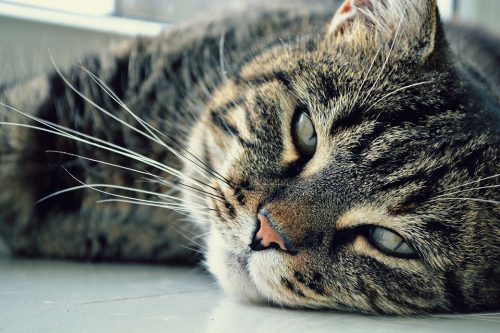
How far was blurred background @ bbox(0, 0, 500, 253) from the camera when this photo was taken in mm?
1552

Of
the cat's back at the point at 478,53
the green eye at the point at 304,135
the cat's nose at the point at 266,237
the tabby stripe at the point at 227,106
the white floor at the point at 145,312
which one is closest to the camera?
the white floor at the point at 145,312

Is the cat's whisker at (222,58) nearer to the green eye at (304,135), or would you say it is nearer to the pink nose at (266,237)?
the green eye at (304,135)

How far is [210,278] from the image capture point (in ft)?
3.86

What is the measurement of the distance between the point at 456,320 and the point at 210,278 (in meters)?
0.49

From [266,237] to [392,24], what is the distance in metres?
0.52

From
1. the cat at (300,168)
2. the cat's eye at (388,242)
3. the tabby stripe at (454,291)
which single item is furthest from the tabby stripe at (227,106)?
→ the tabby stripe at (454,291)

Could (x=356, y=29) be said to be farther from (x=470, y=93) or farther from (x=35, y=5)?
(x=35, y=5)

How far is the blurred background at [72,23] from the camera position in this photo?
155 cm

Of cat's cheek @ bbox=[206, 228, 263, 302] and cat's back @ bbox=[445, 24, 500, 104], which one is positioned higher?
cat's back @ bbox=[445, 24, 500, 104]

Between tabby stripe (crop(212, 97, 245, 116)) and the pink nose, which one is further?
tabby stripe (crop(212, 97, 245, 116))

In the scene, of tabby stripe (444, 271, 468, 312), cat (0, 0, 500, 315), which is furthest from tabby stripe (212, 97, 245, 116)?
tabby stripe (444, 271, 468, 312)

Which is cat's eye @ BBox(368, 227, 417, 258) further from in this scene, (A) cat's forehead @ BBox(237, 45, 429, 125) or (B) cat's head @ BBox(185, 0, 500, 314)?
(A) cat's forehead @ BBox(237, 45, 429, 125)

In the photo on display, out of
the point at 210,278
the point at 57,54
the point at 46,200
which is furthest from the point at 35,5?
the point at 210,278

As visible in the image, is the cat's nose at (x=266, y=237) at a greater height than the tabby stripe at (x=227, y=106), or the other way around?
the tabby stripe at (x=227, y=106)
